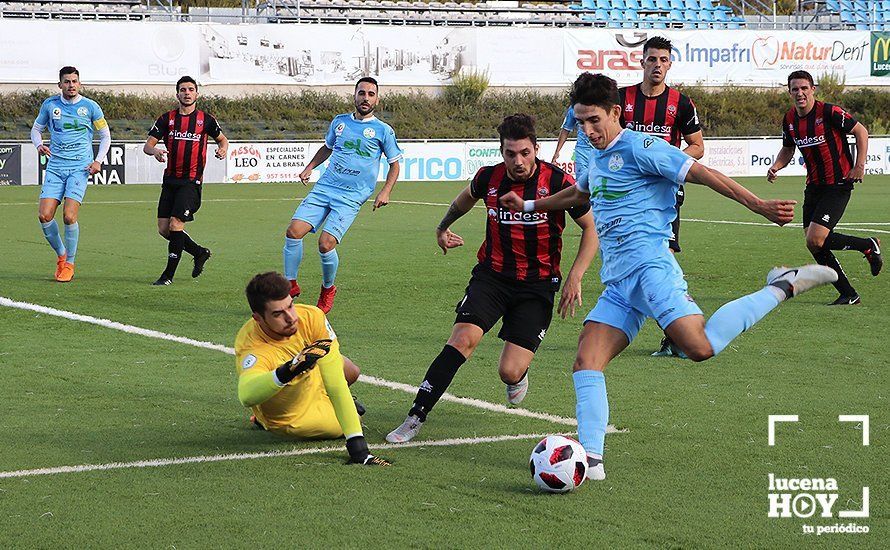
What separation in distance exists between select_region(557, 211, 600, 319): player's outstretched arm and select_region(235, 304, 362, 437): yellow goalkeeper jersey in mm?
1154

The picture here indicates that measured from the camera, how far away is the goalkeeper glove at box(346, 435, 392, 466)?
566cm

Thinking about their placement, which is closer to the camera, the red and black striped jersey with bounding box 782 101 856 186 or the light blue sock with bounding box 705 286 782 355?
the light blue sock with bounding box 705 286 782 355

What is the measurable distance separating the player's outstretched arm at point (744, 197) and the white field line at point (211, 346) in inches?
61.4

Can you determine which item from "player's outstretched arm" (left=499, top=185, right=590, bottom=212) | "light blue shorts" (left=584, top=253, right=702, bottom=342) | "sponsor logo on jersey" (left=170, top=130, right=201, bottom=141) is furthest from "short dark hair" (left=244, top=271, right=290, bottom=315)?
"sponsor logo on jersey" (left=170, top=130, right=201, bottom=141)

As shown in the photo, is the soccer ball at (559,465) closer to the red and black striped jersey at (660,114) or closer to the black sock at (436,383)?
the black sock at (436,383)

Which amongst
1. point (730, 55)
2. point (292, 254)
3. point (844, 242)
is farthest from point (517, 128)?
point (730, 55)

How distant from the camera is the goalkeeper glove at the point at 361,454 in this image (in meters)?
5.66

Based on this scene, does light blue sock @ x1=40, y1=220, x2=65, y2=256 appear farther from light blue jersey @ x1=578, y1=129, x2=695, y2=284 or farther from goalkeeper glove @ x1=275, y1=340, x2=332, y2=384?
light blue jersey @ x1=578, y1=129, x2=695, y2=284

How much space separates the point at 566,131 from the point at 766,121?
41.2 meters

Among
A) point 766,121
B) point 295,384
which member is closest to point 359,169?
point 295,384

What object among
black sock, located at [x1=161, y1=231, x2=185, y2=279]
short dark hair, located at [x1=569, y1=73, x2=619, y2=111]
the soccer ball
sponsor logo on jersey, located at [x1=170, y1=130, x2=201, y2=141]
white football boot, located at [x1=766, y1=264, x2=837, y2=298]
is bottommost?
black sock, located at [x1=161, y1=231, x2=185, y2=279]

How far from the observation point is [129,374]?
797 cm

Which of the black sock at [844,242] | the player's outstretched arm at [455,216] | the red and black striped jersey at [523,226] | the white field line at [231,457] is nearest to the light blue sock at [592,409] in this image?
the white field line at [231,457]

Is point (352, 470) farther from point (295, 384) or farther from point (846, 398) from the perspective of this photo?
point (846, 398)
